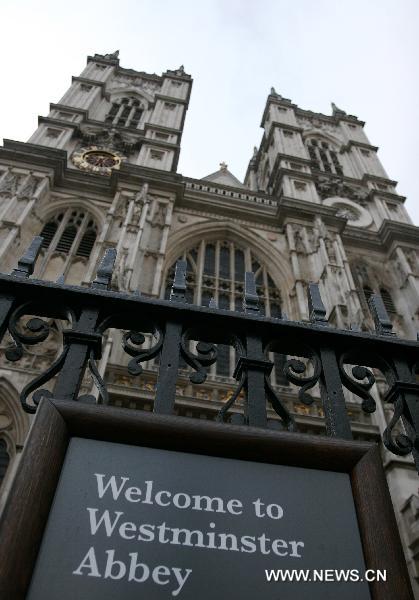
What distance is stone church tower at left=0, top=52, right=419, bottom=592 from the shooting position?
29.1ft

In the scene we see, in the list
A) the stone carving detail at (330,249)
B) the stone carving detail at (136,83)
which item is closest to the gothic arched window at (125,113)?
the stone carving detail at (136,83)

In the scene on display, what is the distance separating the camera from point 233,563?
4.95ft

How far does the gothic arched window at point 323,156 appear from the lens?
74.9ft

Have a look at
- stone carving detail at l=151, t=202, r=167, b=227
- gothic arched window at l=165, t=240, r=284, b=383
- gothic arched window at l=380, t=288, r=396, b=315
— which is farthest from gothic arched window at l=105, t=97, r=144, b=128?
gothic arched window at l=380, t=288, r=396, b=315

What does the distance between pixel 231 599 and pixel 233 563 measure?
0.10m

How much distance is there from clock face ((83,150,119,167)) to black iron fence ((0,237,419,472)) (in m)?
15.8

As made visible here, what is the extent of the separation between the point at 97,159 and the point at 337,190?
418 inches

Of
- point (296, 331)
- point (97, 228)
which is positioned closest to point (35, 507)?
point (296, 331)

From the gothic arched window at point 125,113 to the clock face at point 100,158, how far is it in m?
3.00

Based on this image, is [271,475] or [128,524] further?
[271,475]

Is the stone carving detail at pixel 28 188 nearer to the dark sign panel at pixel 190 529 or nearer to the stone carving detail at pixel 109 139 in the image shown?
the stone carving detail at pixel 109 139

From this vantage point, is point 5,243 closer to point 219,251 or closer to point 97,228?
point 97,228

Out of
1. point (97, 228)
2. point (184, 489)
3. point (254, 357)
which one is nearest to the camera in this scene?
point (184, 489)

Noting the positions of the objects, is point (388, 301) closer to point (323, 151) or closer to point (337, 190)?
point (337, 190)
